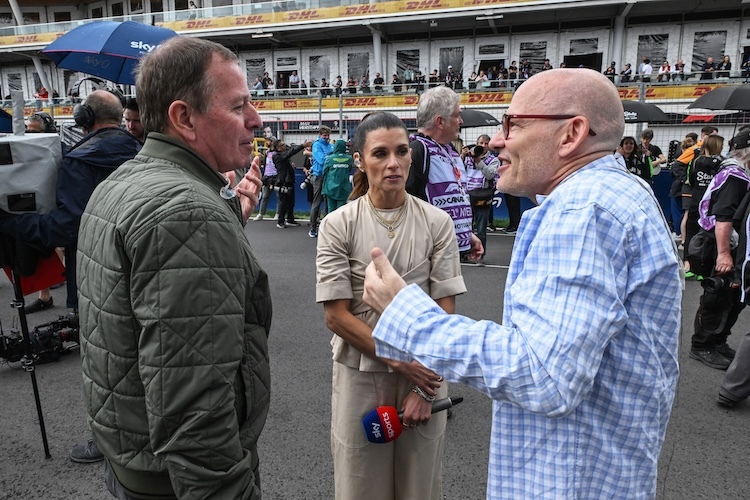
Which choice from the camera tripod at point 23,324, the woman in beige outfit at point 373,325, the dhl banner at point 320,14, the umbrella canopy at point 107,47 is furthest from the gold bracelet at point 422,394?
the dhl banner at point 320,14

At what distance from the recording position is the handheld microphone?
6.64 feet

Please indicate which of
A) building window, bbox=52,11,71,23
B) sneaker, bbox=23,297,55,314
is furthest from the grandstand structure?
sneaker, bbox=23,297,55,314

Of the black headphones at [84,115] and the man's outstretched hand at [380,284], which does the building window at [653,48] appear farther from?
the man's outstretched hand at [380,284]

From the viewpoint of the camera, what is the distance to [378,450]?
2.14 metres

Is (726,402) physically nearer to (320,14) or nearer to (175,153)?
(175,153)

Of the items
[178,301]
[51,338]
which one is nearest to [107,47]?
[51,338]

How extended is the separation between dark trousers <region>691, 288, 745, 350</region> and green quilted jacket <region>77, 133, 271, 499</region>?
15.4 feet

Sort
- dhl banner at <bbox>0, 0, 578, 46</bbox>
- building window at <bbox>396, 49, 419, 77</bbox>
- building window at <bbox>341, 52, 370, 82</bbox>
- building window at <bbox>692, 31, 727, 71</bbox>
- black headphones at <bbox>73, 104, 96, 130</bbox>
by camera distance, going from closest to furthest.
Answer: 1. black headphones at <bbox>73, 104, 96, 130</bbox>
2. building window at <bbox>692, 31, 727, 71</bbox>
3. dhl banner at <bbox>0, 0, 578, 46</bbox>
4. building window at <bbox>396, 49, 419, 77</bbox>
5. building window at <bbox>341, 52, 370, 82</bbox>

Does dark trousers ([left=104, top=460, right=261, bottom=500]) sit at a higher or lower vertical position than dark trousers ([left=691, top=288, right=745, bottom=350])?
higher

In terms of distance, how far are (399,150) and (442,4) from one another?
2954cm

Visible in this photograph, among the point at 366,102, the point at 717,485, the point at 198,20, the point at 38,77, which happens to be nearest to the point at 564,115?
the point at 717,485

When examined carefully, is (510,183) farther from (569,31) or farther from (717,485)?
(569,31)

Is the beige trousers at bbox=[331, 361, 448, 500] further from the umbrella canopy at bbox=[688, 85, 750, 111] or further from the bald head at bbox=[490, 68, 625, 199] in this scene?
the umbrella canopy at bbox=[688, 85, 750, 111]

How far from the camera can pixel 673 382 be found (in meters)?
1.35
